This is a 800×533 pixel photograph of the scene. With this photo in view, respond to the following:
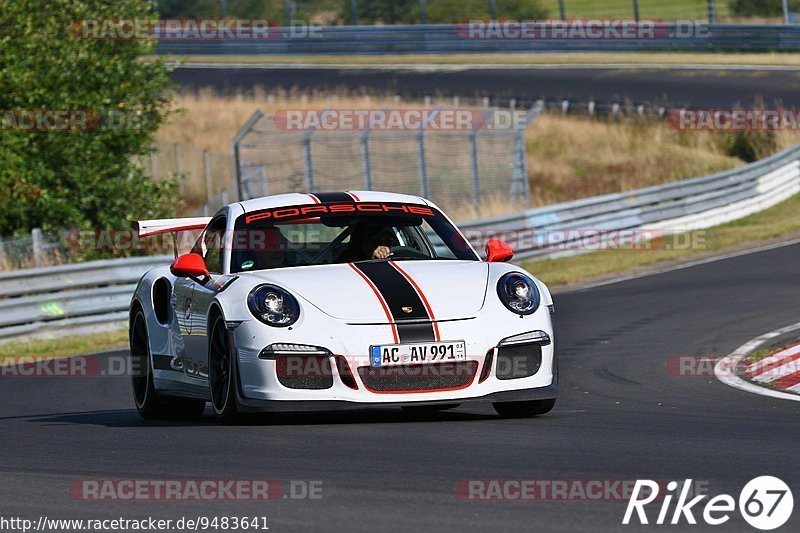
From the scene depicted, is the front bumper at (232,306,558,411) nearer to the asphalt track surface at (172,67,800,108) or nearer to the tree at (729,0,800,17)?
the asphalt track surface at (172,67,800,108)

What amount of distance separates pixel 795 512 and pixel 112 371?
9.89 m

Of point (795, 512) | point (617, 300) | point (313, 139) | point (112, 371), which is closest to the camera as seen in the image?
point (795, 512)

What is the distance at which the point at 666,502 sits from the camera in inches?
211

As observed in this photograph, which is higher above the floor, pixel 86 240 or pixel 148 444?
pixel 148 444

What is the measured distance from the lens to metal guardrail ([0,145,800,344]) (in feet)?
58.0

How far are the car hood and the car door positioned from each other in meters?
0.38

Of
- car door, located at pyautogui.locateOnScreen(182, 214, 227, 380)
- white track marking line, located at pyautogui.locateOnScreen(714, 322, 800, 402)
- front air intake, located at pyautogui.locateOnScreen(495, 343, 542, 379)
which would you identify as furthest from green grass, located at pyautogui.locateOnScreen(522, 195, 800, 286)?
front air intake, located at pyautogui.locateOnScreen(495, 343, 542, 379)

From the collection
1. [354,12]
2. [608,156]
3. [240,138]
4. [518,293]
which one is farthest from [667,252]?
[354,12]

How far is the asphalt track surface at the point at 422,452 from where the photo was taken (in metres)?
5.41

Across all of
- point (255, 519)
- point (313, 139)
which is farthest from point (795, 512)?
point (313, 139)

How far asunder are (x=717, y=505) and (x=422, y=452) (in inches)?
72.7

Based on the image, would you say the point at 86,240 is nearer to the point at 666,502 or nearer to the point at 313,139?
the point at 313,139

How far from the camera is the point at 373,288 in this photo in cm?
807

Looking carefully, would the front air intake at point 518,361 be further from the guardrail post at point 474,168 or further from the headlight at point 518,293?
the guardrail post at point 474,168
